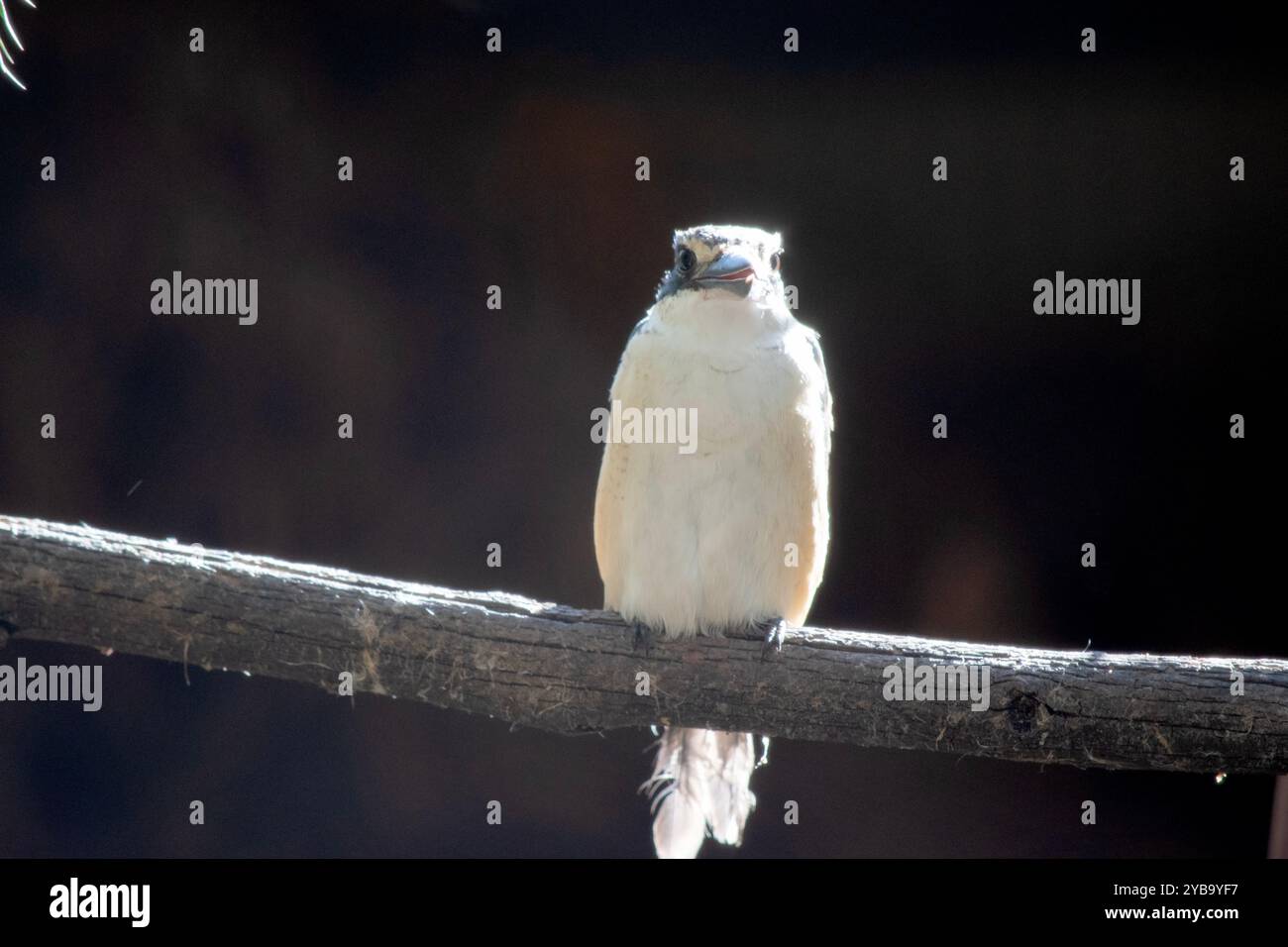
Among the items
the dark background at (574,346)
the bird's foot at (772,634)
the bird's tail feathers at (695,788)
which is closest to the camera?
the bird's foot at (772,634)

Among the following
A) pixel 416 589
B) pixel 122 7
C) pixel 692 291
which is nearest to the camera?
pixel 416 589

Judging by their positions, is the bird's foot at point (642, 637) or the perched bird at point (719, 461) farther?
the perched bird at point (719, 461)

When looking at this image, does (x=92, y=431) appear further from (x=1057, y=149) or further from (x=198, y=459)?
(x=1057, y=149)

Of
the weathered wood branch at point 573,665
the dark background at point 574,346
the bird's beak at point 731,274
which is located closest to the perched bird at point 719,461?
the bird's beak at point 731,274

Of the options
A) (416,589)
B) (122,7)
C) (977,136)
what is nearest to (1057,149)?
(977,136)

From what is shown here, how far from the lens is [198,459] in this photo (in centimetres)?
605

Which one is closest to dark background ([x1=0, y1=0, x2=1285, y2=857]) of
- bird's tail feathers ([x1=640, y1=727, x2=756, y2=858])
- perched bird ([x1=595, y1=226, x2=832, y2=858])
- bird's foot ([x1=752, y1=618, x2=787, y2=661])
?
bird's tail feathers ([x1=640, y1=727, x2=756, y2=858])

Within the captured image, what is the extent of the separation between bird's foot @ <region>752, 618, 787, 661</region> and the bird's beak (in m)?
1.00

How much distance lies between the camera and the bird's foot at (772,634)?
12.0 feet

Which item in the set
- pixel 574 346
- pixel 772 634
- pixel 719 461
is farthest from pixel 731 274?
pixel 574 346

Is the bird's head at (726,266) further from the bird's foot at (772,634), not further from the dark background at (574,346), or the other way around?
the dark background at (574,346)

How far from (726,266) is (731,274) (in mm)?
34

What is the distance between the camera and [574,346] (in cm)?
631

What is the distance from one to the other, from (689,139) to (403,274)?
153 cm
